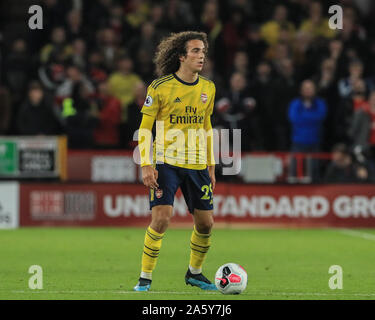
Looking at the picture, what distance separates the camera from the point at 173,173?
870 cm

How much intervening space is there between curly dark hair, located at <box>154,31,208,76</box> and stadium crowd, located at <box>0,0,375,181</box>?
26.4 feet

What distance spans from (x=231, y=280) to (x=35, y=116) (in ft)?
31.3

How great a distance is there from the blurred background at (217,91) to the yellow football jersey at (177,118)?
8018 millimetres

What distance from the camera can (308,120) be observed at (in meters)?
17.2

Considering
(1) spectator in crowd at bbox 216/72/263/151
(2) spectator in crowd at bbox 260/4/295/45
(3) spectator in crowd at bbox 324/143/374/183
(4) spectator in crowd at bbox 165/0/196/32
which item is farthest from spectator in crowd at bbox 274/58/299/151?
(4) spectator in crowd at bbox 165/0/196/32

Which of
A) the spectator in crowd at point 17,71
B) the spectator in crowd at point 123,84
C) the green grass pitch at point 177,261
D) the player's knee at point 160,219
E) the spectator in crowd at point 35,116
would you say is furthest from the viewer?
the spectator in crowd at point 17,71

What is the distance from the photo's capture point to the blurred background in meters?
17.2

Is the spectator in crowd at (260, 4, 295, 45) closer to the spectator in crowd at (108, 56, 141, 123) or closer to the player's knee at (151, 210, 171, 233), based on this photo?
the spectator in crowd at (108, 56, 141, 123)

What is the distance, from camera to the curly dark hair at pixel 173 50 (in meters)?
8.80

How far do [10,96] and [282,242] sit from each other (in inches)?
254

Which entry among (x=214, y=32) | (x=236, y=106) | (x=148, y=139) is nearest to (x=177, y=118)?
(x=148, y=139)

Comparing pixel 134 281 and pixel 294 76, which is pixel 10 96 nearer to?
pixel 294 76

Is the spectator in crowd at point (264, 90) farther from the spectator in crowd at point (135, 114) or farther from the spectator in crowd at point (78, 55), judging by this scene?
the spectator in crowd at point (78, 55)

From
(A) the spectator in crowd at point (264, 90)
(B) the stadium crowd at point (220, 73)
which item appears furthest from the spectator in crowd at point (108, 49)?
(A) the spectator in crowd at point (264, 90)
